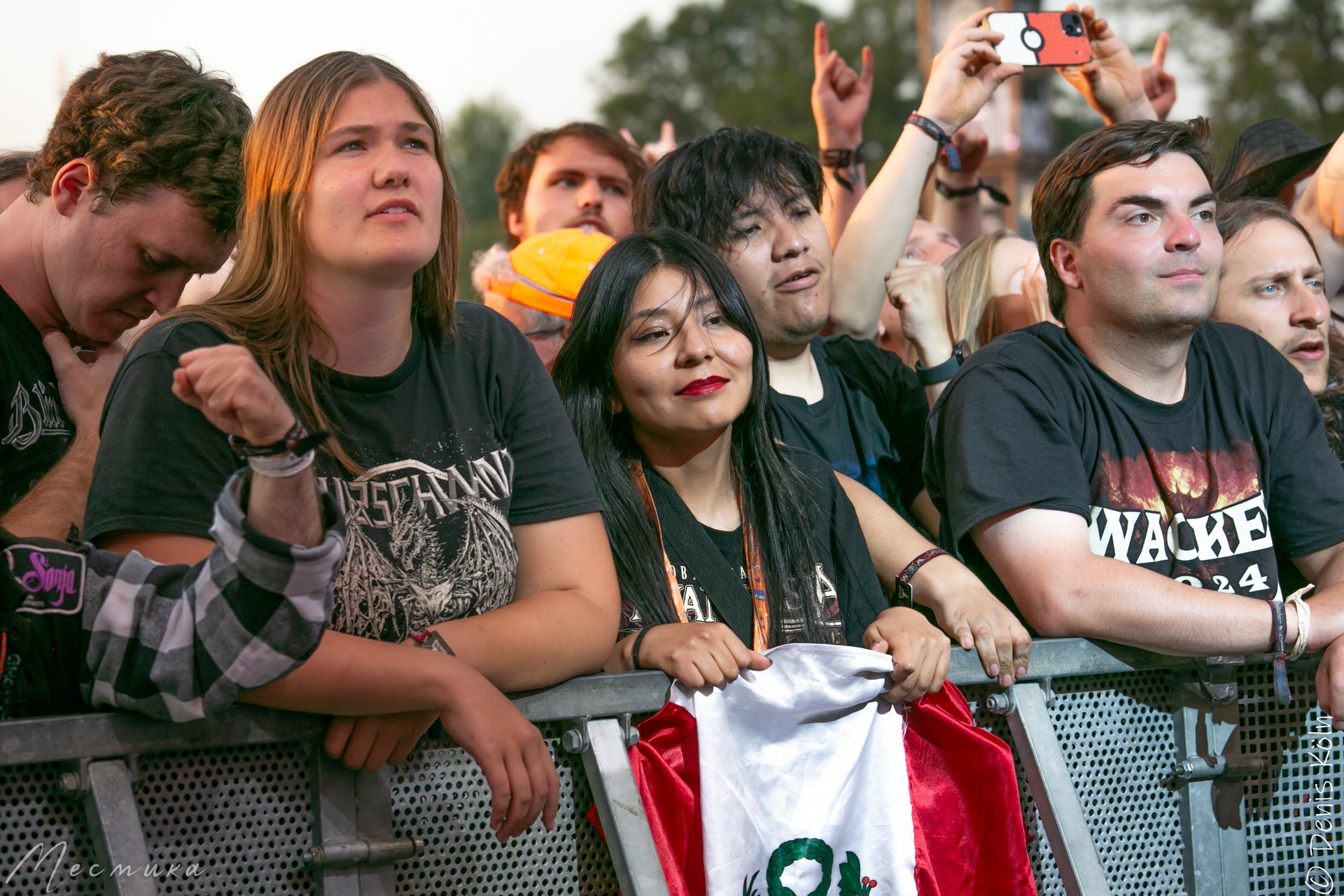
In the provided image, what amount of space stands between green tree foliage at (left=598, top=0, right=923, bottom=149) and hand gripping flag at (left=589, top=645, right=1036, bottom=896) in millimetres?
47960

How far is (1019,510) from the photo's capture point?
8.93ft

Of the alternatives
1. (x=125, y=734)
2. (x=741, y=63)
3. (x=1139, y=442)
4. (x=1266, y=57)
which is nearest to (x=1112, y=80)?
(x=1139, y=442)

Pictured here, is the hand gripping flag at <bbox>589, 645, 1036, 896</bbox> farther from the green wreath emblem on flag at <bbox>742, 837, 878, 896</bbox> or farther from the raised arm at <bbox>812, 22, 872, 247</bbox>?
A: the raised arm at <bbox>812, 22, 872, 247</bbox>

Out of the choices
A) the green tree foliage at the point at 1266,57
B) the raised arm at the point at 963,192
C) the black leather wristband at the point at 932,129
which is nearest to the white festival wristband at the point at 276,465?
the black leather wristband at the point at 932,129

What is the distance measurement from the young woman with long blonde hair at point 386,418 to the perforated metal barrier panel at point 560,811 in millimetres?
131

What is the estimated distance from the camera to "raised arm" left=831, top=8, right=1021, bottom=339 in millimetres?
3762

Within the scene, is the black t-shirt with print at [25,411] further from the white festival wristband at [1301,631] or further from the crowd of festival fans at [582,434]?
the white festival wristband at [1301,631]

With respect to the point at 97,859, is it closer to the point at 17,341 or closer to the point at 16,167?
the point at 17,341

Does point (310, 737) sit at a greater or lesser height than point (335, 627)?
lesser

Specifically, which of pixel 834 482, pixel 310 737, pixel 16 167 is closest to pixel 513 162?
pixel 16 167

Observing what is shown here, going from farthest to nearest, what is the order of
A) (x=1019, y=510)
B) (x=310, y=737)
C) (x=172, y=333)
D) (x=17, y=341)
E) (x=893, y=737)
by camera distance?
1. (x=1019, y=510)
2. (x=17, y=341)
3. (x=893, y=737)
4. (x=172, y=333)
5. (x=310, y=737)

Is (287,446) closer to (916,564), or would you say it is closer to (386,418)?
(386,418)

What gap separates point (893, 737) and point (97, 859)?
1333 millimetres

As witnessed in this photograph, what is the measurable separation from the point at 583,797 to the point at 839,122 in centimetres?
325
